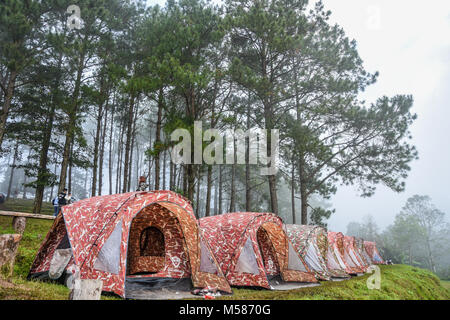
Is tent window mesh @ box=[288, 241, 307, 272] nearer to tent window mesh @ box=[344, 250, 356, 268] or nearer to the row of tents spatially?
the row of tents

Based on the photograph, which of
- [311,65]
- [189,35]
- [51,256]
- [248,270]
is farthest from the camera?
[311,65]

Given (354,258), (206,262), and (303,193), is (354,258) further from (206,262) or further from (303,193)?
(206,262)

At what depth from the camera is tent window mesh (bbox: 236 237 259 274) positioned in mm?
7805

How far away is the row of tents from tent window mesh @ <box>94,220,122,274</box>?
18 mm

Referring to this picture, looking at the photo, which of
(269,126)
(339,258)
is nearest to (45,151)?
(269,126)

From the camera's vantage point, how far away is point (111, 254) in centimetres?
566

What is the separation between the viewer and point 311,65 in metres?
15.6

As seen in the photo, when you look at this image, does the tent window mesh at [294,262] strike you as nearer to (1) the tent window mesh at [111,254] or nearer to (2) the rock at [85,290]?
(1) the tent window mesh at [111,254]

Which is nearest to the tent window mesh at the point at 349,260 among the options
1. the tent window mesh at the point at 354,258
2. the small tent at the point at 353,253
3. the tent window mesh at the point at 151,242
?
the small tent at the point at 353,253

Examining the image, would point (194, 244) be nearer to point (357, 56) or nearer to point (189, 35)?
point (189, 35)

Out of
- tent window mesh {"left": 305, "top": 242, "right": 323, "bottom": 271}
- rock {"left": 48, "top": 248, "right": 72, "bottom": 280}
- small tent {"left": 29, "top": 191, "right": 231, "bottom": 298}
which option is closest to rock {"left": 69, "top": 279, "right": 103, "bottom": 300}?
small tent {"left": 29, "top": 191, "right": 231, "bottom": 298}

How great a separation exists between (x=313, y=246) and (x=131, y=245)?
667 cm
